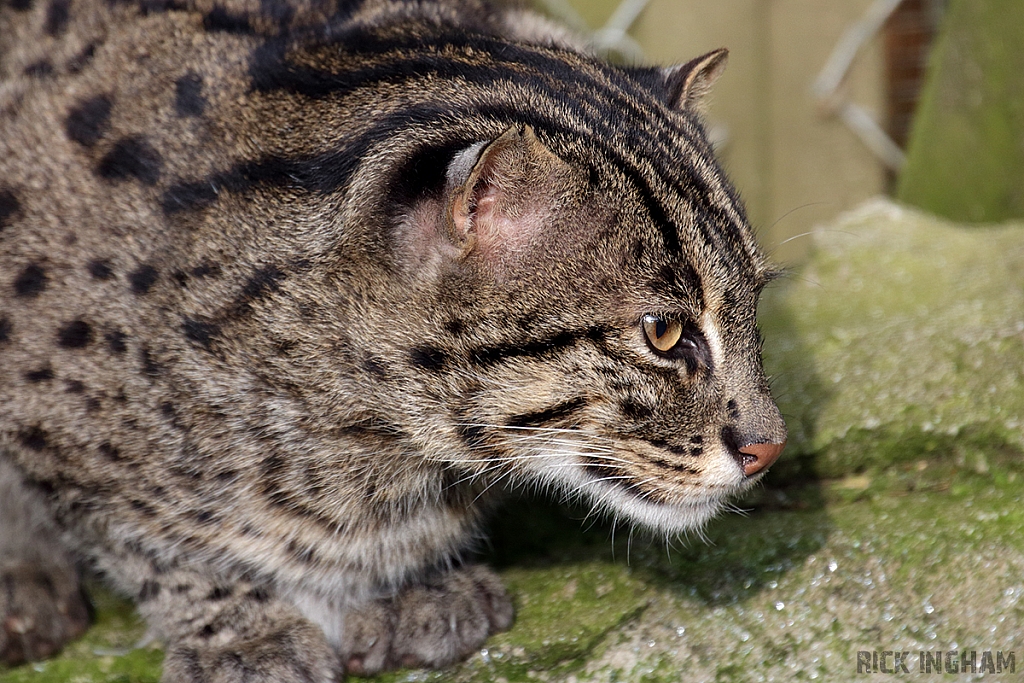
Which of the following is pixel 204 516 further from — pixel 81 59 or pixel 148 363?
pixel 81 59

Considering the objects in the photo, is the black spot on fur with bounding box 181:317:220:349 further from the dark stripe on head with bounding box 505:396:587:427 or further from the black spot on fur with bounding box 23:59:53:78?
the black spot on fur with bounding box 23:59:53:78

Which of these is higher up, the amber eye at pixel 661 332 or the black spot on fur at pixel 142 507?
the amber eye at pixel 661 332

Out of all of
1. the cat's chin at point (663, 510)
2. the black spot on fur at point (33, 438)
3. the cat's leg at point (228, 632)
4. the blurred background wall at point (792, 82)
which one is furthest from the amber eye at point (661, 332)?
the blurred background wall at point (792, 82)

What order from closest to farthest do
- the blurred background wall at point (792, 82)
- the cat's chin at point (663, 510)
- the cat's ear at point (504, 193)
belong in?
the cat's ear at point (504, 193) → the cat's chin at point (663, 510) → the blurred background wall at point (792, 82)

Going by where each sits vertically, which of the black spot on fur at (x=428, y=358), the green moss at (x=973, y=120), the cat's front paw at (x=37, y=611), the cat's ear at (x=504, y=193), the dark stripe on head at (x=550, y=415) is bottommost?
the cat's front paw at (x=37, y=611)

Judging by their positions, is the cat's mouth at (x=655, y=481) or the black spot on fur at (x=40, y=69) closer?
the cat's mouth at (x=655, y=481)

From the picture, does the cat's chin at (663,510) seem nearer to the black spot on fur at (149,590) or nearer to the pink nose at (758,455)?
the pink nose at (758,455)

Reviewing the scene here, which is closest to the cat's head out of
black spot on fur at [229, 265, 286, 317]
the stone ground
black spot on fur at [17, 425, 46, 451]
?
black spot on fur at [229, 265, 286, 317]

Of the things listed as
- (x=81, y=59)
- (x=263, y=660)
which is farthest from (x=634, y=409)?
(x=81, y=59)
